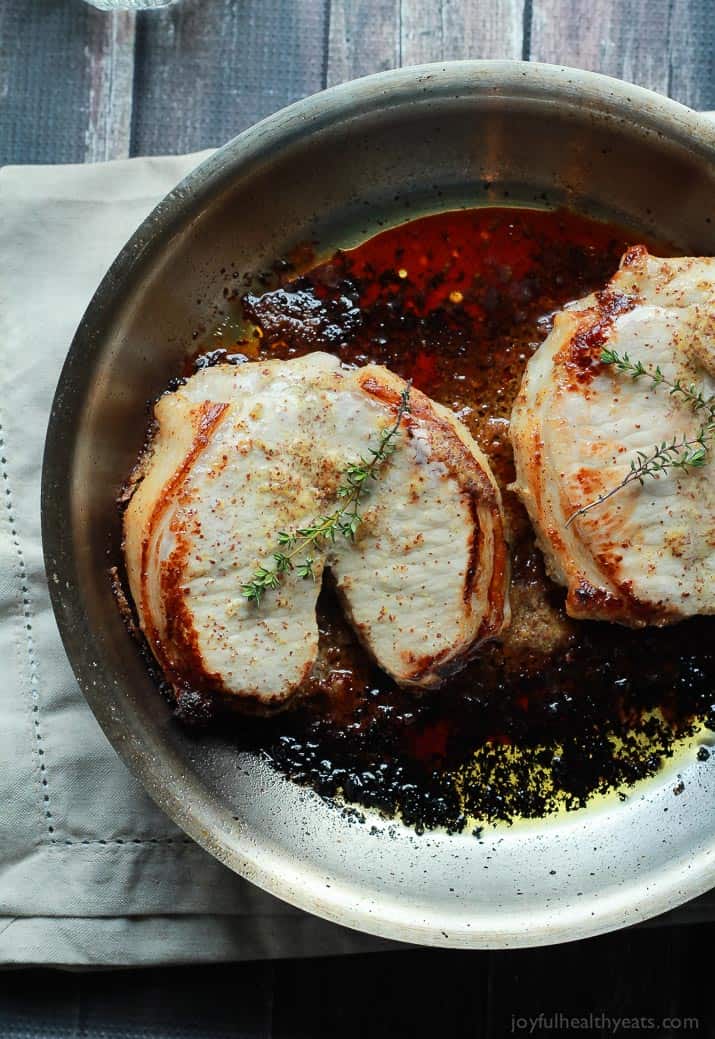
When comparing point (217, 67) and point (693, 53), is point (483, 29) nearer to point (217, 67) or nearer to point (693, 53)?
point (693, 53)

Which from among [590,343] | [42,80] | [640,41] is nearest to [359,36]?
[640,41]

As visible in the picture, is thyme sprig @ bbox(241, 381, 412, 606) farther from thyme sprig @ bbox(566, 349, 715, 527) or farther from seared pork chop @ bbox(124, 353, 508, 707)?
thyme sprig @ bbox(566, 349, 715, 527)

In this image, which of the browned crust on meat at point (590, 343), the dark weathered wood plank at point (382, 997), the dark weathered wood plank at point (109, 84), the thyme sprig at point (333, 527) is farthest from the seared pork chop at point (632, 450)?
the dark weathered wood plank at point (109, 84)

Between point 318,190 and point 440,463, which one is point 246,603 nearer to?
point 440,463

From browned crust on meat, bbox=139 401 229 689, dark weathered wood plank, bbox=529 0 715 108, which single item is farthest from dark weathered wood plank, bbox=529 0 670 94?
browned crust on meat, bbox=139 401 229 689

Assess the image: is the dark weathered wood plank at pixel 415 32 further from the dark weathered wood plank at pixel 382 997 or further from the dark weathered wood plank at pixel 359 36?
the dark weathered wood plank at pixel 382 997

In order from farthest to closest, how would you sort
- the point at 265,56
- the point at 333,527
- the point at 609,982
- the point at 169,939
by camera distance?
1. the point at 265,56
2. the point at 609,982
3. the point at 169,939
4. the point at 333,527
